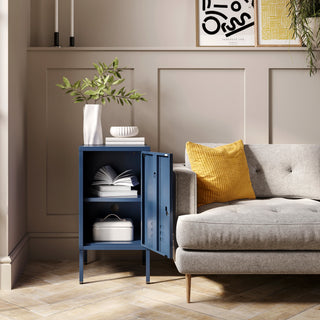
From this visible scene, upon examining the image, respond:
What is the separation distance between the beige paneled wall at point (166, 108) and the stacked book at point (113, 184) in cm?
40

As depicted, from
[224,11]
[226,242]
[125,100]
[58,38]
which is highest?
[224,11]

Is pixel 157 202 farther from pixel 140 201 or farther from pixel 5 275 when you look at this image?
pixel 5 275

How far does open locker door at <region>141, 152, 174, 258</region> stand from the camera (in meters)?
2.26

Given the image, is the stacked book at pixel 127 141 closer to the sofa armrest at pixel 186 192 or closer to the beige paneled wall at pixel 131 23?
the sofa armrest at pixel 186 192

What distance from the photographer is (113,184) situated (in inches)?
106

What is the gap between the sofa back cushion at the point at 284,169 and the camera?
2.73m

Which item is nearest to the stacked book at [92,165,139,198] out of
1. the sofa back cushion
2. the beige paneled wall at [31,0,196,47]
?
the sofa back cushion

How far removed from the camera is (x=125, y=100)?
9.41ft

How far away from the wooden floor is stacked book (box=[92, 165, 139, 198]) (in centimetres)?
49

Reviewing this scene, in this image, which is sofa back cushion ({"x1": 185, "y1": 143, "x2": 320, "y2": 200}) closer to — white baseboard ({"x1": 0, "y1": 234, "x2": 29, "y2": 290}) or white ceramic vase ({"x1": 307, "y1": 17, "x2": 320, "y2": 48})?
white ceramic vase ({"x1": 307, "y1": 17, "x2": 320, "y2": 48})

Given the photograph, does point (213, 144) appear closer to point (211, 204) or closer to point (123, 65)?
point (211, 204)

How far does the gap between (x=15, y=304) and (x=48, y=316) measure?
0.83 ft

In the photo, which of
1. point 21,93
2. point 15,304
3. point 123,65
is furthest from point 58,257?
point 123,65

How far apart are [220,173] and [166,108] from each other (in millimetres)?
732
